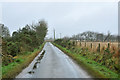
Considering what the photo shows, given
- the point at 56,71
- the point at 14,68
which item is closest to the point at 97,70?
the point at 56,71

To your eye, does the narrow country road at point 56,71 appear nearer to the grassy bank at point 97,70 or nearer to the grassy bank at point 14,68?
the grassy bank at point 14,68

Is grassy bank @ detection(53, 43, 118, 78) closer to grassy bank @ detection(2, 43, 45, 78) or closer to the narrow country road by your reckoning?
the narrow country road

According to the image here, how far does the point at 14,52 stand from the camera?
15.0 m

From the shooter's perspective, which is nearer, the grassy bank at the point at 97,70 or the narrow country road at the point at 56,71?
the grassy bank at the point at 97,70

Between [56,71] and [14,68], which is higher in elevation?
[14,68]

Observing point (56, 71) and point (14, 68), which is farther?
point (14, 68)

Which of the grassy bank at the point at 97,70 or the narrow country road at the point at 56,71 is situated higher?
the grassy bank at the point at 97,70

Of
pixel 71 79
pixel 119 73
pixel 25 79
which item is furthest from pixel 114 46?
pixel 25 79

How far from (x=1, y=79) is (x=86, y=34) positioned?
9100cm

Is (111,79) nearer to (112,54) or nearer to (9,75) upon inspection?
(112,54)

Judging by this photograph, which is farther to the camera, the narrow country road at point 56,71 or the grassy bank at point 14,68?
the narrow country road at point 56,71

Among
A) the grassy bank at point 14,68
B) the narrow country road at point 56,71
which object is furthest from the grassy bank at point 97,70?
the grassy bank at point 14,68

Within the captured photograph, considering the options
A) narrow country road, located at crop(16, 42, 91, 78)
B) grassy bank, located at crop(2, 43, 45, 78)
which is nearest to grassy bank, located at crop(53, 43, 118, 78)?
narrow country road, located at crop(16, 42, 91, 78)

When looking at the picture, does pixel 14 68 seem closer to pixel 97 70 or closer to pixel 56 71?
pixel 56 71
